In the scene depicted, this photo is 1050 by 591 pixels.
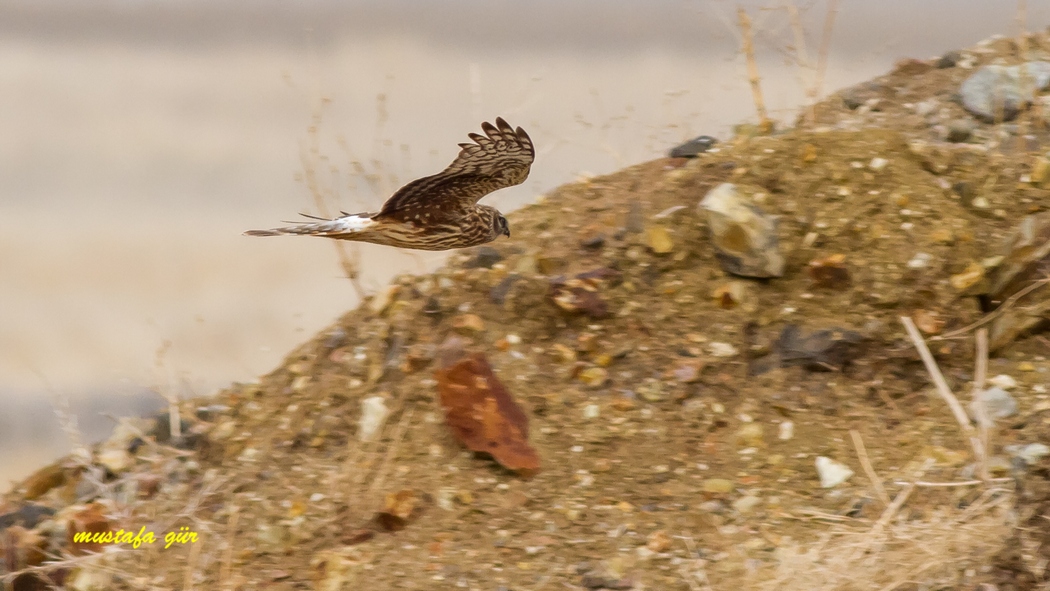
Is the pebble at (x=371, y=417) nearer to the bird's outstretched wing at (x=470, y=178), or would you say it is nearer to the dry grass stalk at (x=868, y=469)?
the bird's outstretched wing at (x=470, y=178)

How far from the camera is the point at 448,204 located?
3.54m

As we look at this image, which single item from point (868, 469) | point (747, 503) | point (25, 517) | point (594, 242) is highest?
point (594, 242)

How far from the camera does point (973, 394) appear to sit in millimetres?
3361

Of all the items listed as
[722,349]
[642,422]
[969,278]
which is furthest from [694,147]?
[642,422]

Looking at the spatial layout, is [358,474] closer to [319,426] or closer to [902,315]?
[319,426]

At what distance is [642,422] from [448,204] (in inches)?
40.2

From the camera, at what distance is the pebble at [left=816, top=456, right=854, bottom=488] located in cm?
319

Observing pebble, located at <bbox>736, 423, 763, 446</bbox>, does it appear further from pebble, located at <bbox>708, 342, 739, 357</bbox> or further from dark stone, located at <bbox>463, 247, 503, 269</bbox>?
dark stone, located at <bbox>463, 247, 503, 269</bbox>

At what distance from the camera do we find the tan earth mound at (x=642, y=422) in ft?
9.98

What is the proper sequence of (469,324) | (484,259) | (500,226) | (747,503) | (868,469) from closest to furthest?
1. (868,469)
2. (747,503)
3. (469,324)
4. (500,226)
5. (484,259)

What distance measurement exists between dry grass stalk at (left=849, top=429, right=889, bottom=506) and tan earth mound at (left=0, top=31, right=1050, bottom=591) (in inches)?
1.3

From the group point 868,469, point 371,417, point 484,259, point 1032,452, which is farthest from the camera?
point 484,259

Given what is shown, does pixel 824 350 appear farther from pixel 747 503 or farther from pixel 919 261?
pixel 747 503

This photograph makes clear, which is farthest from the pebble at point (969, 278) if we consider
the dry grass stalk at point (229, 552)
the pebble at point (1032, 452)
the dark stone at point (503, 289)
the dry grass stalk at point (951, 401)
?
the dry grass stalk at point (229, 552)
